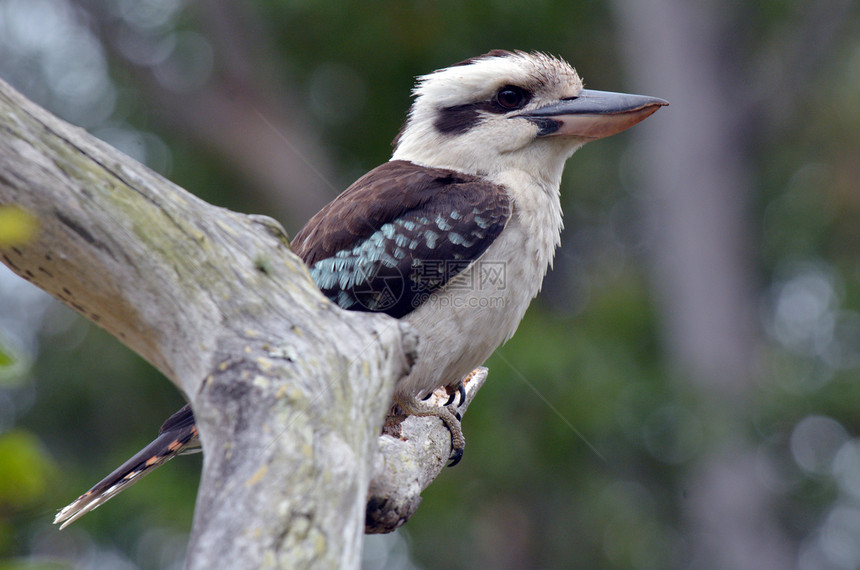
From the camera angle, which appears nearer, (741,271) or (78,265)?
(78,265)

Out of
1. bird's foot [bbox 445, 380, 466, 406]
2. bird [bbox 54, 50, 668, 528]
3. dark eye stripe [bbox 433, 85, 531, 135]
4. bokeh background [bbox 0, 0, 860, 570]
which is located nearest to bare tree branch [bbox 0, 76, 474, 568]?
bird [bbox 54, 50, 668, 528]

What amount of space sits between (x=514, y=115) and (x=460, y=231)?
0.60m

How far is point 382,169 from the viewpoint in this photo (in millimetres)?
3150

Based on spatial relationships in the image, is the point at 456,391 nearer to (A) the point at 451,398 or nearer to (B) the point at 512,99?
(A) the point at 451,398

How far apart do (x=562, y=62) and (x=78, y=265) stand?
2108 mm

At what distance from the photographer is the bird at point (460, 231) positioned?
103 inches

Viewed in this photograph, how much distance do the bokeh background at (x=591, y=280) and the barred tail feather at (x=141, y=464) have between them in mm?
3929

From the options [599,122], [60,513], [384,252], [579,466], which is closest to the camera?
[60,513]

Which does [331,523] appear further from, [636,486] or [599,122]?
[636,486]

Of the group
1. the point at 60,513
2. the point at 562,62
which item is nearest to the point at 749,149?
the point at 562,62

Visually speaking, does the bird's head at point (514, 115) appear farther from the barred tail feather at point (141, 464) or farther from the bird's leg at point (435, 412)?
the barred tail feather at point (141, 464)

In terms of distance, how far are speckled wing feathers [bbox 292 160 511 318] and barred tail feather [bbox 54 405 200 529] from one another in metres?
0.55

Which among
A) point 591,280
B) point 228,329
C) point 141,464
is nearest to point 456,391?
point 141,464

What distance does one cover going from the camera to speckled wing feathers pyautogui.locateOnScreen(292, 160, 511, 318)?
2654mm
